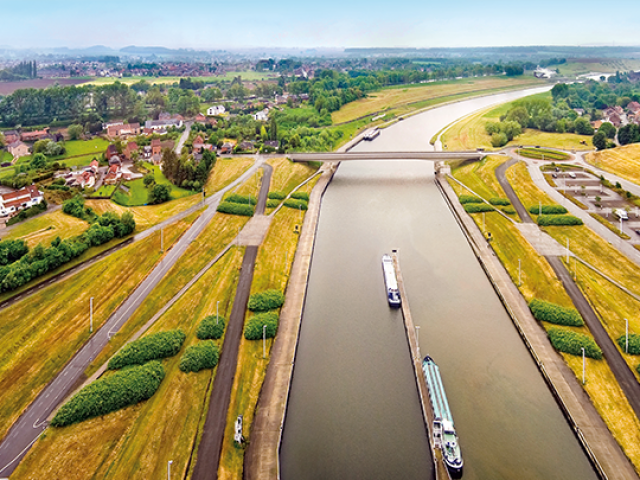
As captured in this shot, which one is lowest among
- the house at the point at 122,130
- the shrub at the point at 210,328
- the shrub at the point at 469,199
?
the shrub at the point at 210,328

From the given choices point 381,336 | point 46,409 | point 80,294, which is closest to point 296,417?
point 381,336

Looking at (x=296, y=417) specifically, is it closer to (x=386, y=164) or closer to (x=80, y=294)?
(x=80, y=294)

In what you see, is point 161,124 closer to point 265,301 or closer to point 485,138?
point 485,138

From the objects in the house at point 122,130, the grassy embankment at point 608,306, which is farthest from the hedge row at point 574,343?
the house at point 122,130

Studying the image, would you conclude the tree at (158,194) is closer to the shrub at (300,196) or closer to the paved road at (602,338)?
the shrub at (300,196)

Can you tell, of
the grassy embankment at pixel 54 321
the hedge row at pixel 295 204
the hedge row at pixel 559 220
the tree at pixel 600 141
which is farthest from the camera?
the tree at pixel 600 141

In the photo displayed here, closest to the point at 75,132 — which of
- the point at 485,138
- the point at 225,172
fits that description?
the point at 225,172
